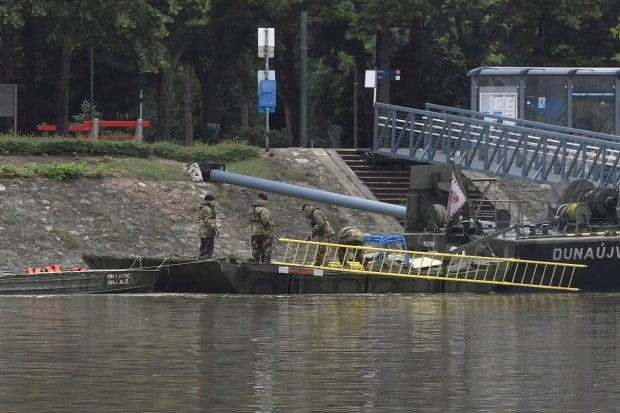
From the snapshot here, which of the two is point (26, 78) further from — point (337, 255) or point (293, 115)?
point (337, 255)

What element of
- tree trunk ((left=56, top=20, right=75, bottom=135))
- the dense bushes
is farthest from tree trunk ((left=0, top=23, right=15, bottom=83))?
the dense bushes

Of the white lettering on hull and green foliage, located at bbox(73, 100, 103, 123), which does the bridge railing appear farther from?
green foliage, located at bbox(73, 100, 103, 123)

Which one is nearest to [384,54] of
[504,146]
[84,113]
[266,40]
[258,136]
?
[266,40]

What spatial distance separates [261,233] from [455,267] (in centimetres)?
400

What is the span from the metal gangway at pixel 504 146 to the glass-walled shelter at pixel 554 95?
590 mm

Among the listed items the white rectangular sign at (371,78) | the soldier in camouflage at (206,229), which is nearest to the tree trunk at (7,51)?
the white rectangular sign at (371,78)

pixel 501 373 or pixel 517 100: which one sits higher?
pixel 517 100

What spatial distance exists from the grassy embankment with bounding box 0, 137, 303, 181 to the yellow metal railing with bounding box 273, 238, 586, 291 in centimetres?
1017

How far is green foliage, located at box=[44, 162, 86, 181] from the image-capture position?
41.4 meters

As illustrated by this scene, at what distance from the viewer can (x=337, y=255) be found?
33.9 metres

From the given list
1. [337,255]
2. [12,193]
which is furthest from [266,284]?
[12,193]

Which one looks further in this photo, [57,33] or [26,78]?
[26,78]

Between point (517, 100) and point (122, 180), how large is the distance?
11.0m

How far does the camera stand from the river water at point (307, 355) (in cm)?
1839
